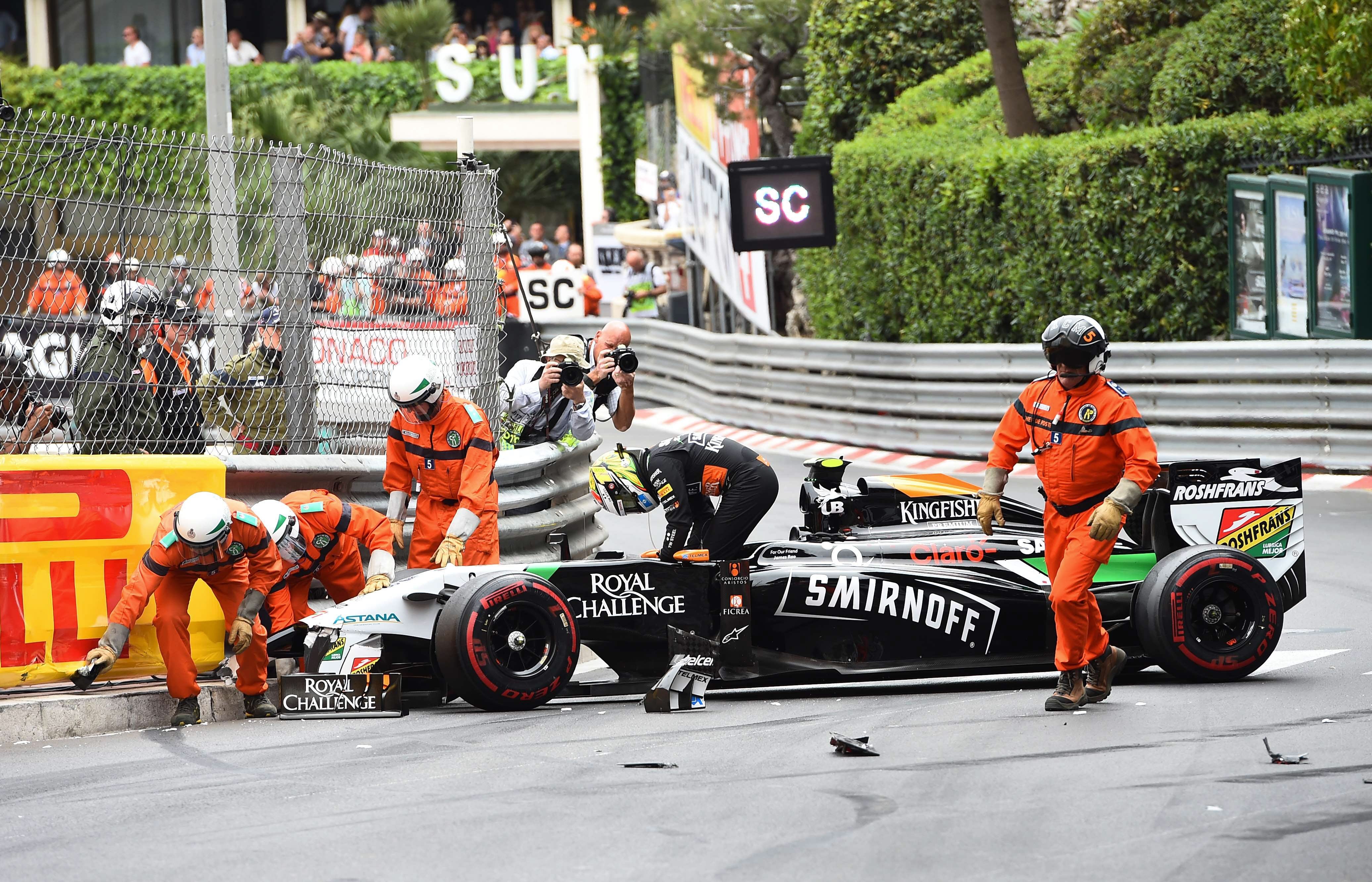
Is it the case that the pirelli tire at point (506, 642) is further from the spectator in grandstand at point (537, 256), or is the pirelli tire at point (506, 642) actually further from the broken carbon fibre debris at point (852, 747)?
the spectator in grandstand at point (537, 256)

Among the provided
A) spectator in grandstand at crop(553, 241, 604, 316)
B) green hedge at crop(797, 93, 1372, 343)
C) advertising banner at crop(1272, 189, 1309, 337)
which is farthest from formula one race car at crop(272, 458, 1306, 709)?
spectator in grandstand at crop(553, 241, 604, 316)

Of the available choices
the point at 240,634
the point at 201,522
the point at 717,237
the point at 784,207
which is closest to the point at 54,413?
the point at 201,522

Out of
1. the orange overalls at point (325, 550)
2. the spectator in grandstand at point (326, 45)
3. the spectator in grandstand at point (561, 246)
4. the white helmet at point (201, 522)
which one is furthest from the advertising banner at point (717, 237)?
the spectator in grandstand at point (326, 45)

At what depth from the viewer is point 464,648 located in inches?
310

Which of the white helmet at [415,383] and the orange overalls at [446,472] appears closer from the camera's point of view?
the white helmet at [415,383]

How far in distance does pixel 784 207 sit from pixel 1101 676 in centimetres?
1105

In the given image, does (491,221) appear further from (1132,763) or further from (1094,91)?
(1094,91)

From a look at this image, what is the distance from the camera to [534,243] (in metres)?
25.2

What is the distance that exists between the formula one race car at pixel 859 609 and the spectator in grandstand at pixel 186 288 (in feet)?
5.26

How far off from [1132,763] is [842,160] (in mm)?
14902

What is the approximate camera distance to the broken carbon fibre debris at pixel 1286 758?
21.0 ft

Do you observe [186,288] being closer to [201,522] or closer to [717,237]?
[201,522]

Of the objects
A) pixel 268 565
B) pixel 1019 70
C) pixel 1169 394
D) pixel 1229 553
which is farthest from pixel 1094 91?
pixel 268 565

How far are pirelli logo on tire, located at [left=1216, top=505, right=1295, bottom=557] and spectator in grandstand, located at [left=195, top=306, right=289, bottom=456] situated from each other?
4.64 m
